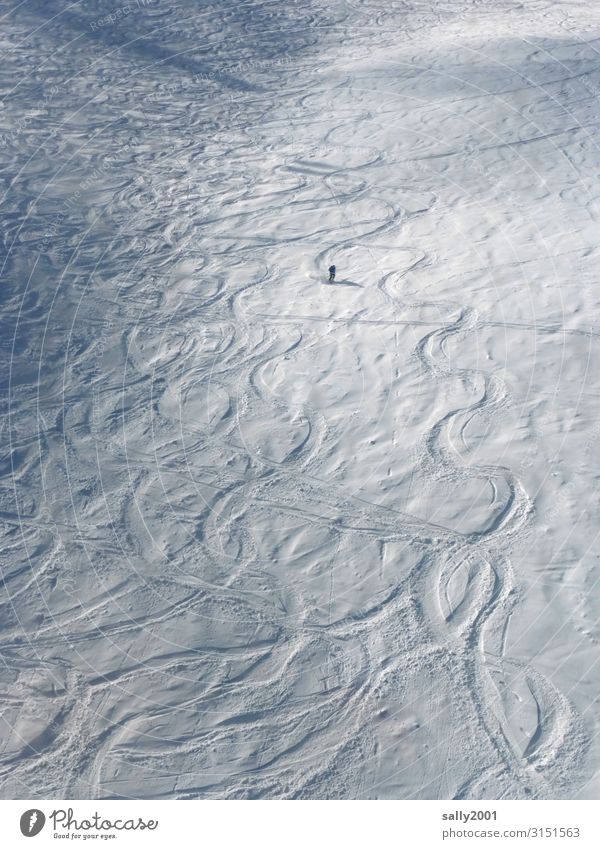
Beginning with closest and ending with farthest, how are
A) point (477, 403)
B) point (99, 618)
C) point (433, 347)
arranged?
point (99, 618)
point (477, 403)
point (433, 347)

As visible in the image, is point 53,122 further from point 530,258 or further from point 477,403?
point 477,403
